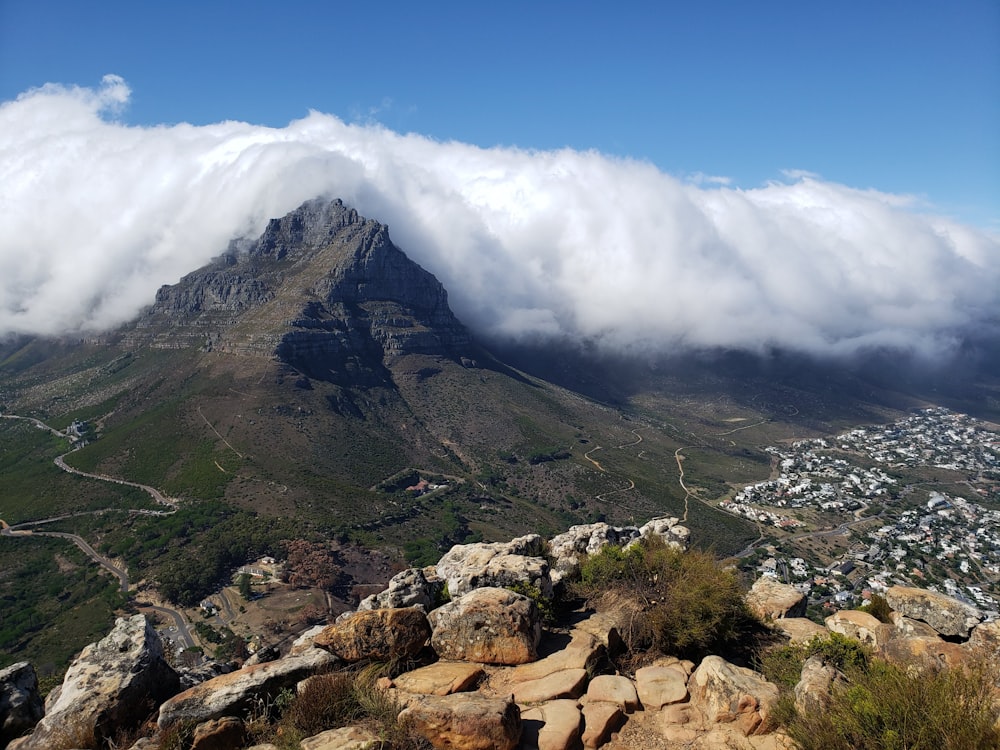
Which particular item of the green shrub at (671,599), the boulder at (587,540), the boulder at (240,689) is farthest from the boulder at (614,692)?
the boulder at (587,540)

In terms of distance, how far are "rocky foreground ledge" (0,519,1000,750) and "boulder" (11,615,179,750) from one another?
3 cm

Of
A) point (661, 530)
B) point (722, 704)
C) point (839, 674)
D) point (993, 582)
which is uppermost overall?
point (839, 674)

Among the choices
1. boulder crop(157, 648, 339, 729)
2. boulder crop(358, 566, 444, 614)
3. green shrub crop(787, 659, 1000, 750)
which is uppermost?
green shrub crop(787, 659, 1000, 750)

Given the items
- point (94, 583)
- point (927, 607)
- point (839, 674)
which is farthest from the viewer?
point (94, 583)

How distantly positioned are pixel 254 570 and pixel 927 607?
7951 cm

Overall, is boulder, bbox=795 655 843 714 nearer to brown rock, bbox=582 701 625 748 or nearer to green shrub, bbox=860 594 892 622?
brown rock, bbox=582 701 625 748

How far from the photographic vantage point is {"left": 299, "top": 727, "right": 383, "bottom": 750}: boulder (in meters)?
11.9

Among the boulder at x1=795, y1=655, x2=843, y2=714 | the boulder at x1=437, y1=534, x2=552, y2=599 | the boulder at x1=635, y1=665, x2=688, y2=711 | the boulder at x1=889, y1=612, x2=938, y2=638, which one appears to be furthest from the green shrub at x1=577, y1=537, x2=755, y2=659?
the boulder at x1=889, y1=612, x2=938, y2=638

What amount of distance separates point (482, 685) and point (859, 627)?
14144mm

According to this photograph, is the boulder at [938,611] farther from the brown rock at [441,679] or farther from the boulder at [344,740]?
the boulder at [344,740]

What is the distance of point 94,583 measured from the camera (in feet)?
245

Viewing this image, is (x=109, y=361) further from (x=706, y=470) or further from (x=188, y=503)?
(x=706, y=470)

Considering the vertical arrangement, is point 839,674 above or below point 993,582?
above

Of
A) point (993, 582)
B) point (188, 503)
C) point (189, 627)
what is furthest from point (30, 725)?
point (993, 582)
